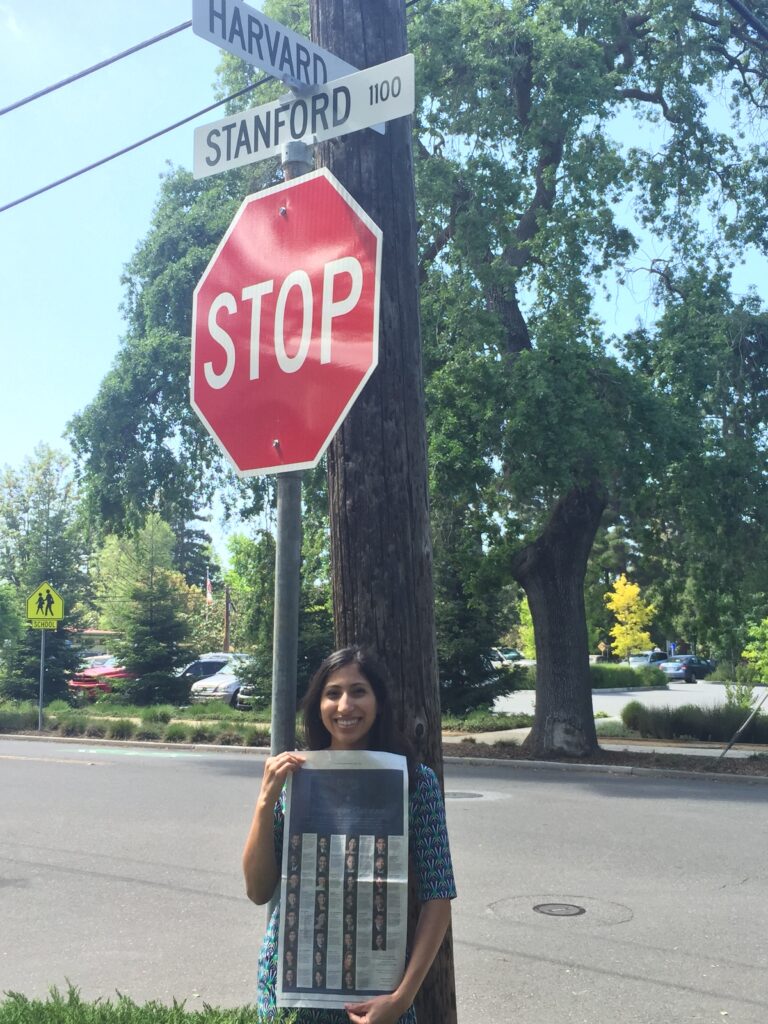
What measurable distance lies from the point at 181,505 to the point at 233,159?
17192 mm

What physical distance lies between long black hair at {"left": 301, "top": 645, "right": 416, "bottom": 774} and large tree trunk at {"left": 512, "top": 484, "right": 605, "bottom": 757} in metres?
15.9

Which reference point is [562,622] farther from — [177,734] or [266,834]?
[266,834]

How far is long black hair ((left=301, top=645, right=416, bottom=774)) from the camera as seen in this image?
9.29 feet

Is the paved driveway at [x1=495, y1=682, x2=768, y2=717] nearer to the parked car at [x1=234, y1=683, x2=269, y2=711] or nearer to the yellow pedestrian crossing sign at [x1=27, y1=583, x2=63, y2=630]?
the parked car at [x1=234, y1=683, x2=269, y2=711]

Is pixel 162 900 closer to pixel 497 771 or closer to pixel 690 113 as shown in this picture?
pixel 497 771

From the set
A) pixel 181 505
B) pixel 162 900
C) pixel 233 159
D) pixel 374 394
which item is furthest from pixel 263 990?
pixel 181 505

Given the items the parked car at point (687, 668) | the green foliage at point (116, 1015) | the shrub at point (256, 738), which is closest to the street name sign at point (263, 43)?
the green foliage at point (116, 1015)

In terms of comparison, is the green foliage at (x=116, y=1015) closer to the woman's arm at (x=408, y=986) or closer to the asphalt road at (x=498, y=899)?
the woman's arm at (x=408, y=986)

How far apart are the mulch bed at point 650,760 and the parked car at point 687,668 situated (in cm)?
3896

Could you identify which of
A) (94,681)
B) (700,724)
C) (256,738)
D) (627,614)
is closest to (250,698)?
(256,738)

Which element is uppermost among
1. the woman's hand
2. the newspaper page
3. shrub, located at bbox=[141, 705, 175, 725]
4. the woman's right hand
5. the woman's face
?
the woman's face

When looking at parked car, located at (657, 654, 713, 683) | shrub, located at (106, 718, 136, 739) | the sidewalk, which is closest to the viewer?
the sidewalk

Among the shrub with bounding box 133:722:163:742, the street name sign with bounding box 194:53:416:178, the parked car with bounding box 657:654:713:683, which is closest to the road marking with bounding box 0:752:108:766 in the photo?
the shrub with bounding box 133:722:163:742

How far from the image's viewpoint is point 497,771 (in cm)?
1758
